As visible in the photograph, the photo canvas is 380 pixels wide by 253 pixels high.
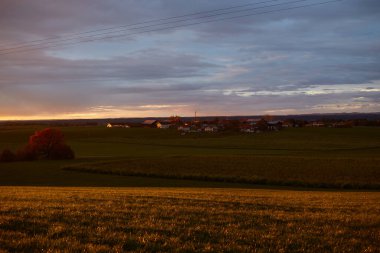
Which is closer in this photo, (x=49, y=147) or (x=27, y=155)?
(x=27, y=155)

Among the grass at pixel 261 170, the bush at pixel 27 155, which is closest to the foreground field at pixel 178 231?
the grass at pixel 261 170

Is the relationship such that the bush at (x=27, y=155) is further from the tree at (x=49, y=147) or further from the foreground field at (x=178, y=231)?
the foreground field at (x=178, y=231)

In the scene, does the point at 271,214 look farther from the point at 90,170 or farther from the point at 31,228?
the point at 90,170

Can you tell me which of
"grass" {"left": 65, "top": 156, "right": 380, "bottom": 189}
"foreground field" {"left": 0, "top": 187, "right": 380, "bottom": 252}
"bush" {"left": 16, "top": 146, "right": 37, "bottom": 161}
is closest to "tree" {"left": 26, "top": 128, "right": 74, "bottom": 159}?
"bush" {"left": 16, "top": 146, "right": 37, "bottom": 161}

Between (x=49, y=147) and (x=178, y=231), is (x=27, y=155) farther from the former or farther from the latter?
(x=178, y=231)

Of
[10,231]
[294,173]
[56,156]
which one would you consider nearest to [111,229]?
[10,231]

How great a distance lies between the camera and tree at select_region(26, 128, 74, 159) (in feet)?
240

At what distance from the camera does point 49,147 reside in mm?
74250

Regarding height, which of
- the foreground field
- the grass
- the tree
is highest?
the foreground field

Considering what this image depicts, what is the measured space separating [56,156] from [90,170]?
24311 millimetres

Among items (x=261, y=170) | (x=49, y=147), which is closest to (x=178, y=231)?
(x=261, y=170)

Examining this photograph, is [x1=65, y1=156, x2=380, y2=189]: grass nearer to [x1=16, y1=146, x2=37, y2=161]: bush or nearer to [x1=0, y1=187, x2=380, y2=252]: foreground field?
[x1=16, y1=146, x2=37, y2=161]: bush

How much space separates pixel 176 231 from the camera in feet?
29.0

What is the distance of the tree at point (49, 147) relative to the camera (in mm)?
73000
